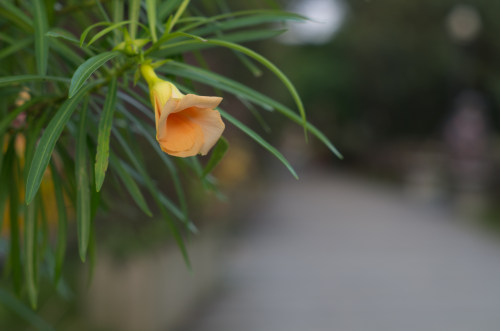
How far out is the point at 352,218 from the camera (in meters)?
9.59

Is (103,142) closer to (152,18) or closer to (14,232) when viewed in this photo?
(152,18)

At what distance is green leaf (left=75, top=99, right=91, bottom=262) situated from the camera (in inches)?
23.7

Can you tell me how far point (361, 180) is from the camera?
1603 cm

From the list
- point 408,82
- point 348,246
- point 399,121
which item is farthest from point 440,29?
point 348,246

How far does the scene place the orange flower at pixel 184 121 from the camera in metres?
0.48

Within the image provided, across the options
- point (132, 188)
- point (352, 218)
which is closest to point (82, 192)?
point (132, 188)

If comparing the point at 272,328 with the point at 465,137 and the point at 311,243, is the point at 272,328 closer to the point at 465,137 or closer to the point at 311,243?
the point at 311,243

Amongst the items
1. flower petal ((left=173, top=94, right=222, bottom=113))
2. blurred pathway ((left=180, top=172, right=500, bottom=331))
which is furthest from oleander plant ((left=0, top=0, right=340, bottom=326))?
blurred pathway ((left=180, top=172, right=500, bottom=331))

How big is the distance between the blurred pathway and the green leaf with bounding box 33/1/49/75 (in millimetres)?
3713

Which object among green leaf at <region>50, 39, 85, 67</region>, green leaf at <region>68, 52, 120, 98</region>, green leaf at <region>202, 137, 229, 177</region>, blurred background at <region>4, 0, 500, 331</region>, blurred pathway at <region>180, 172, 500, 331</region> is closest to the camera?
green leaf at <region>68, 52, 120, 98</region>

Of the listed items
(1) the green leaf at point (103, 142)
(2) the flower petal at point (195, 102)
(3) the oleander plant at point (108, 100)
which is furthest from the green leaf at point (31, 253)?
(2) the flower petal at point (195, 102)

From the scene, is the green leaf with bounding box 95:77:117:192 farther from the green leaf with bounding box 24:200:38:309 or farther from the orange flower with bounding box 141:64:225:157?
the green leaf with bounding box 24:200:38:309

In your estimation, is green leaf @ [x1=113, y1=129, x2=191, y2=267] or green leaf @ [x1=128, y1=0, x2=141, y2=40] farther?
green leaf @ [x1=113, y1=129, x2=191, y2=267]

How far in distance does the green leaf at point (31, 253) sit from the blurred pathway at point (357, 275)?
354 centimetres
